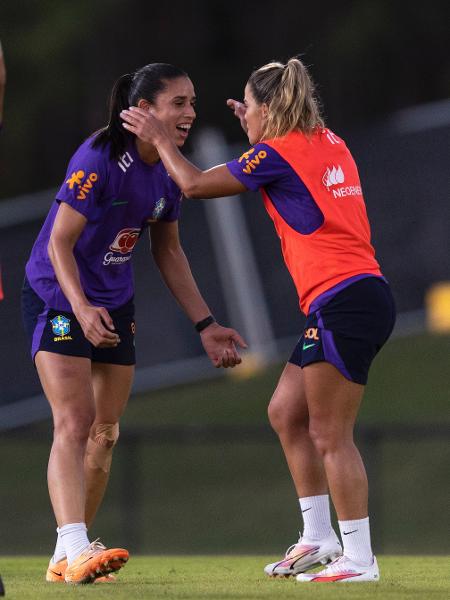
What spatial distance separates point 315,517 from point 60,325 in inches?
58.6

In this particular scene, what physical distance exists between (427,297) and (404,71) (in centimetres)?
1581

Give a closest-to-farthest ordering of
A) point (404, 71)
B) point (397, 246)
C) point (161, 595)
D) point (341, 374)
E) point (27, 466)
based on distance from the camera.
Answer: point (161, 595) < point (341, 374) < point (397, 246) < point (27, 466) < point (404, 71)

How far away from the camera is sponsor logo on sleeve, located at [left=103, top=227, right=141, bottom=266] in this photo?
675 cm

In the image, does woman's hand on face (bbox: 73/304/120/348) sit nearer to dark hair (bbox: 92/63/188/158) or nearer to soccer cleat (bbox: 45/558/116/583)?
dark hair (bbox: 92/63/188/158)

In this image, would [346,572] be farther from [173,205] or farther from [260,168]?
[173,205]

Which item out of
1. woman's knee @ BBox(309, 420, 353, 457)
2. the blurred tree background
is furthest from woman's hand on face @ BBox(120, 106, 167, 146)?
the blurred tree background

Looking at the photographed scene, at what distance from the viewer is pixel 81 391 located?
6.46m

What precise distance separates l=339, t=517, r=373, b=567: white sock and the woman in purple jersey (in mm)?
975

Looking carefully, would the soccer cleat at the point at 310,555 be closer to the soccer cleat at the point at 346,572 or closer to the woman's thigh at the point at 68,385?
the soccer cleat at the point at 346,572

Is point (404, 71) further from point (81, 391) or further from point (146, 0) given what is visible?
point (81, 391)

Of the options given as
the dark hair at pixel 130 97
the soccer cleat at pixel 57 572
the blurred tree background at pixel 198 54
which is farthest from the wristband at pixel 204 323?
the blurred tree background at pixel 198 54

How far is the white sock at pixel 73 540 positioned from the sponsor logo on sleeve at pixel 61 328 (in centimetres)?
87

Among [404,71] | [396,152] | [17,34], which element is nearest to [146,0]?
[17,34]

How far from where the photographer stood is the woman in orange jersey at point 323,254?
614 cm
